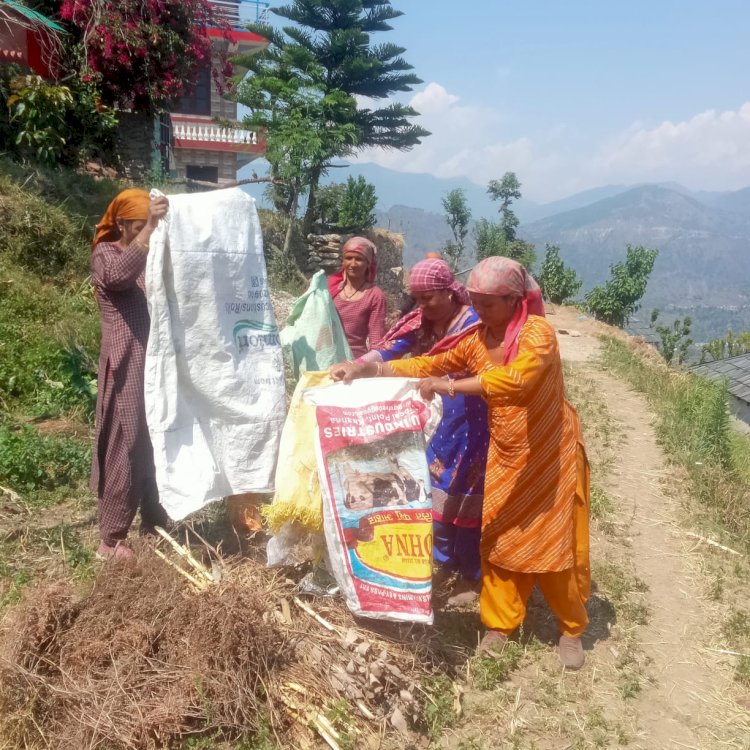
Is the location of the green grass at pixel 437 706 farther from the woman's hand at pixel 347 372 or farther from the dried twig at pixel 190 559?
the woman's hand at pixel 347 372

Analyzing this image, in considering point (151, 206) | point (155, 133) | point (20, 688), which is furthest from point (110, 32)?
point (20, 688)

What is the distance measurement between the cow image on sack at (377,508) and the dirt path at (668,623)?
112 cm

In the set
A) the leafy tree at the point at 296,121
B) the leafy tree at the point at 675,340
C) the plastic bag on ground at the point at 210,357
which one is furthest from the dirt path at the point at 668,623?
the leafy tree at the point at 675,340

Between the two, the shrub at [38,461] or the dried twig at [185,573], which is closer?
the dried twig at [185,573]

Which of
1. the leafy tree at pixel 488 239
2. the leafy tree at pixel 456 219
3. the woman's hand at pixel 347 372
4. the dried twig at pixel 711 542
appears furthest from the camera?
the leafy tree at pixel 456 219

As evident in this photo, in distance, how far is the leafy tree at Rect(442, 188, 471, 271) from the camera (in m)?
23.3

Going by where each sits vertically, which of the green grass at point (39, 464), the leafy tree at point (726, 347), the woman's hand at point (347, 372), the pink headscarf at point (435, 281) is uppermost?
the pink headscarf at point (435, 281)

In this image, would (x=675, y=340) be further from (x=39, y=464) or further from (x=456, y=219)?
(x=39, y=464)

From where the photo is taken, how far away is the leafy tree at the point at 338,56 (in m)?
15.2

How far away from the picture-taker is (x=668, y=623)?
343cm

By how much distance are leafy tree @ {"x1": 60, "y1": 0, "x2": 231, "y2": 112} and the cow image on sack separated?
8.23 metres

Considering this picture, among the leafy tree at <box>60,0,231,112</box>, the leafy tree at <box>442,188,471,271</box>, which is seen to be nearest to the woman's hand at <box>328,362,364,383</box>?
the leafy tree at <box>60,0,231,112</box>

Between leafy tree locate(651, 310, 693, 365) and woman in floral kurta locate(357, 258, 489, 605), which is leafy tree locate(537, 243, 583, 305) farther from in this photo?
woman in floral kurta locate(357, 258, 489, 605)

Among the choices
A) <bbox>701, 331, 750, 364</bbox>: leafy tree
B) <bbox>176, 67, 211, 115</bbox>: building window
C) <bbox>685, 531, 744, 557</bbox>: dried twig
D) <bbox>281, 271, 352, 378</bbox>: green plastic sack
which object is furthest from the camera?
<bbox>701, 331, 750, 364</bbox>: leafy tree
